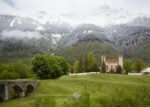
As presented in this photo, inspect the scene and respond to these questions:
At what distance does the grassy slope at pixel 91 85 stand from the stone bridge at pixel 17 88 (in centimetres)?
284

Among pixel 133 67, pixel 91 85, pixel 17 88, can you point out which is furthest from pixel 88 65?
pixel 17 88

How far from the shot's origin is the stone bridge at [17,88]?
99.8 meters

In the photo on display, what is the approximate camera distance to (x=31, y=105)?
3482 inches

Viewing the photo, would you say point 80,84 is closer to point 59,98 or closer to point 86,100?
point 59,98

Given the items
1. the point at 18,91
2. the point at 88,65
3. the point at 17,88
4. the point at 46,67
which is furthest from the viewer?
the point at 88,65

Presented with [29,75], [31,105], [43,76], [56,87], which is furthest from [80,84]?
[29,75]

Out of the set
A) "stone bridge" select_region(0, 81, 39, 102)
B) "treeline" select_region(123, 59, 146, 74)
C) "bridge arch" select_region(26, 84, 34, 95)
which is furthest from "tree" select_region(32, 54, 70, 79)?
"treeline" select_region(123, 59, 146, 74)

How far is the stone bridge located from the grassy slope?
112 inches

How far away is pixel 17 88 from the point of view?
109m

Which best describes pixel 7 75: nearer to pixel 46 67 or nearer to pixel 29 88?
pixel 46 67

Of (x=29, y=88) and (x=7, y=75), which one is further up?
(x=7, y=75)

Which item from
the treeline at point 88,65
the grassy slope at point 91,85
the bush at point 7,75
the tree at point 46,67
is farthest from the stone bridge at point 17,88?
the treeline at point 88,65

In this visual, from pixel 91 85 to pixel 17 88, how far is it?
28.6m

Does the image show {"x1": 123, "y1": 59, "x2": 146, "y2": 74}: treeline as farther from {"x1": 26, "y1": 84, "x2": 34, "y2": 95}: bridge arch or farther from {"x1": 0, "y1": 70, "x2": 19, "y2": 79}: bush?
{"x1": 26, "y1": 84, "x2": 34, "y2": 95}: bridge arch
